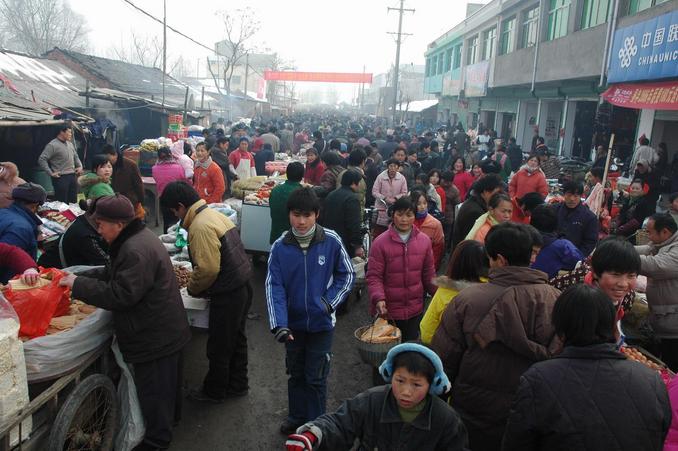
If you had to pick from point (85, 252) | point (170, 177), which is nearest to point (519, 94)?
point (170, 177)

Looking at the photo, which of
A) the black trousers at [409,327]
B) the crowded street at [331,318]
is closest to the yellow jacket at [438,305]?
the crowded street at [331,318]

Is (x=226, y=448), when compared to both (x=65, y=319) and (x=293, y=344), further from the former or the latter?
(x=65, y=319)

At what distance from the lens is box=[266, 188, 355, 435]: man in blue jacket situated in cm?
381

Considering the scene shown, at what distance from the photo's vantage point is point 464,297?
2.89 meters

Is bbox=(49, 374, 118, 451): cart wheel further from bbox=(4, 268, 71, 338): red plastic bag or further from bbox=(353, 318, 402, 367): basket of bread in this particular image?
bbox=(353, 318, 402, 367): basket of bread

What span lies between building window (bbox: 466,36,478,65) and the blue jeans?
3038 cm

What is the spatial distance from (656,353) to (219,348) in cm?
372

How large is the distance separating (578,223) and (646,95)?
763cm

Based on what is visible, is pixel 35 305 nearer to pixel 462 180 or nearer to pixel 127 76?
pixel 462 180

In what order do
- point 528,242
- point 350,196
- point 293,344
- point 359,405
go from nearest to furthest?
point 359,405 < point 528,242 < point 293,344 < point 350,196

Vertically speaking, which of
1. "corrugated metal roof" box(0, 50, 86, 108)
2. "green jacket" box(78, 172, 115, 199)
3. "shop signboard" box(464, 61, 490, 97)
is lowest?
"green jacket" box(78, 172, 115, 199)

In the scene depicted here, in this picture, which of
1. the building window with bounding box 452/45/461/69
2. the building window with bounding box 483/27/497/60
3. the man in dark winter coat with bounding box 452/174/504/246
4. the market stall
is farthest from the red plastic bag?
the building window with bounding box 452/45/461/69

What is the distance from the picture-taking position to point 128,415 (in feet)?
12.3

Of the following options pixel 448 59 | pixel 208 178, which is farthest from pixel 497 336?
pixel 448 59
